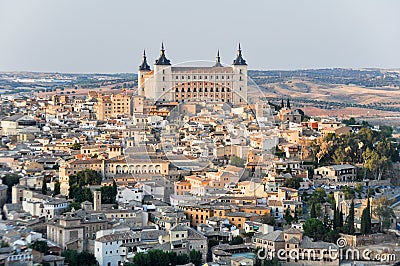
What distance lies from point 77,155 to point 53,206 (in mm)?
3006

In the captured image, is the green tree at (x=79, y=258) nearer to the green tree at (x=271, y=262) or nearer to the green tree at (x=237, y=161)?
the green tree at (x=271, y=262)

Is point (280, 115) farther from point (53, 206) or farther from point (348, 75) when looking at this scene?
point (348, 75)

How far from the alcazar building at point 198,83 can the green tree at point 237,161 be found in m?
3.53

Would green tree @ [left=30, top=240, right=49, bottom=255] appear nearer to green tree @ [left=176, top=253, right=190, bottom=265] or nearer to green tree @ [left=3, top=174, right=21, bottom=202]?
green tree @ [left=176, top=253, right=190, bottom=265]

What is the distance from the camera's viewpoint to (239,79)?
18.1 metres

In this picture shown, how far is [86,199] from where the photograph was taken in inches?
423

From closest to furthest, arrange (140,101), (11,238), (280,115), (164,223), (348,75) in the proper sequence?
(11,238), (164,223), (280,115), (140,101), (348,75)

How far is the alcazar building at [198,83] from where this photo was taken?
674 inches

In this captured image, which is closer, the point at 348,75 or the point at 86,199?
the point at 86,199

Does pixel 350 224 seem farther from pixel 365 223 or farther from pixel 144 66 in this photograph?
pixel 144 66

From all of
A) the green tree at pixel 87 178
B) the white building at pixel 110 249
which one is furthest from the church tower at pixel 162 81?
the white building at pixel 110 249

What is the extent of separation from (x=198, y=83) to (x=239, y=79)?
0.83 metres

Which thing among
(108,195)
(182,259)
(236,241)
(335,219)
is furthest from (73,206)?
(335,219)

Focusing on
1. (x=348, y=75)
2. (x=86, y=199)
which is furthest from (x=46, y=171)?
(x=348, y=75)
